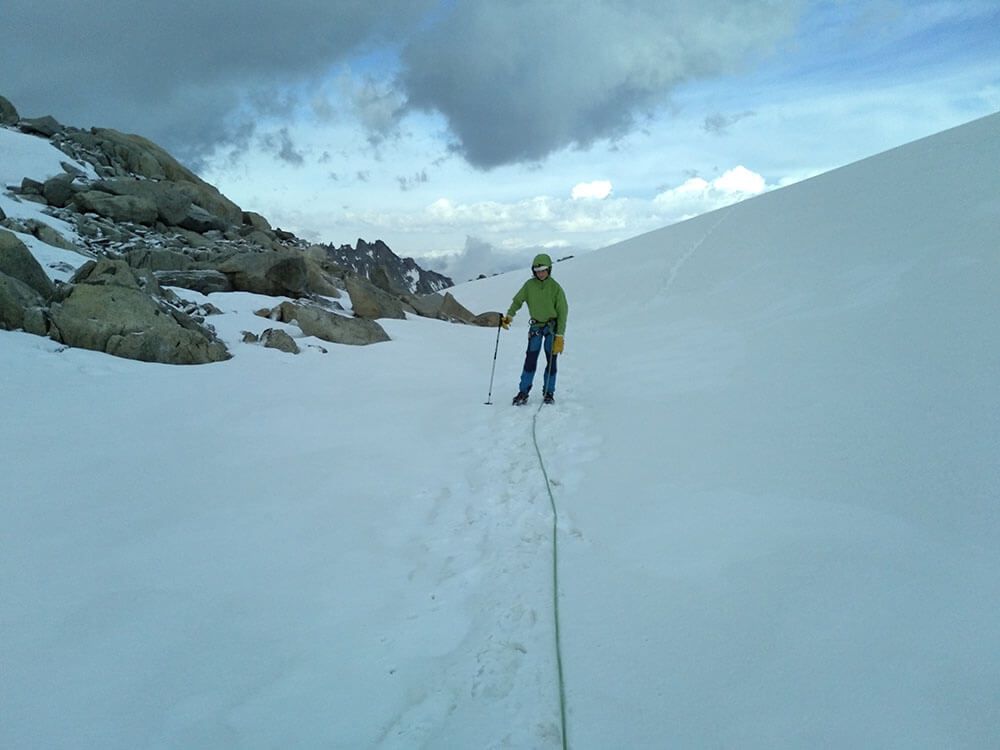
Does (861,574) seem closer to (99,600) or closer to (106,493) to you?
(99,600)

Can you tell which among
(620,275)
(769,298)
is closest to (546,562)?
(769,298)

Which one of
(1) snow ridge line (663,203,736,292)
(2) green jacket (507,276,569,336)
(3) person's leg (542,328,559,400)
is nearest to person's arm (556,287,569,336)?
(2) green jacket (507,276,569,336)

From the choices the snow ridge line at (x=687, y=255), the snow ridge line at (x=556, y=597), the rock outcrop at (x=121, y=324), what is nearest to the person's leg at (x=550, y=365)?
the snow ridge line at (x=556, y=597)

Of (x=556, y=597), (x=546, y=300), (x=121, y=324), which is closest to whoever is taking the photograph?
(x=556, y=597)

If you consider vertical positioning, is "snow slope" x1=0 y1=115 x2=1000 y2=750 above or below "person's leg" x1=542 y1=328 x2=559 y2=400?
below

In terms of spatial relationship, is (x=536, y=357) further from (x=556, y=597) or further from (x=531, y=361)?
(x=556, y=597)

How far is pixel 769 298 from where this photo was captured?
1260cm

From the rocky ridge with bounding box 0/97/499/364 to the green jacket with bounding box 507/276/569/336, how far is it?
196 inches

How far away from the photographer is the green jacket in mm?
8070

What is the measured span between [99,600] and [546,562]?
8.75 ft

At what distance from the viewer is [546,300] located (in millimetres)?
8078

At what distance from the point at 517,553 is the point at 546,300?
4.76 metres

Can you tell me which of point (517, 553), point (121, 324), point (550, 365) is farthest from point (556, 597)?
point (121, 324)

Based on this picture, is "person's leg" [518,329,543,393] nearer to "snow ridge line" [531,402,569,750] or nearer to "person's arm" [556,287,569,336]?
"person's arm" [556,287,569,336]
